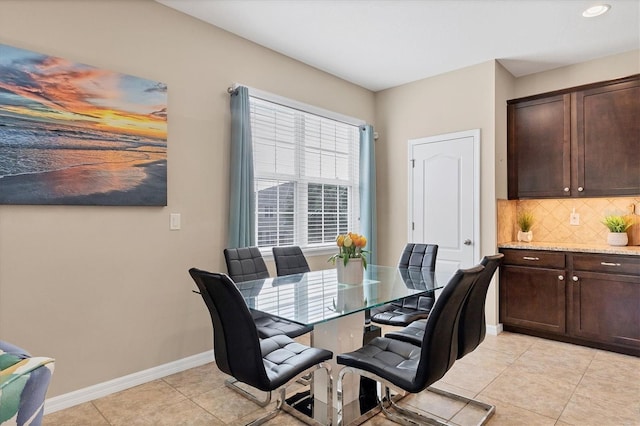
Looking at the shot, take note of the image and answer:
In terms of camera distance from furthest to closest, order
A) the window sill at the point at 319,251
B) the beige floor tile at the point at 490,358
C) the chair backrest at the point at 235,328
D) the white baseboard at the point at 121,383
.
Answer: the window sill at the point at 319,251 < the beige floor tile at the point at 490,358 < the white baseboard at the point at 121,383 < the chair backrest at the point at 235,328

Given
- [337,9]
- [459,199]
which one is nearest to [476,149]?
[459,199]

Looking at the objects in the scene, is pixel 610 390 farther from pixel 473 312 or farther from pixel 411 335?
pixel 411 335

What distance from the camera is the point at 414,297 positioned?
2842 mm

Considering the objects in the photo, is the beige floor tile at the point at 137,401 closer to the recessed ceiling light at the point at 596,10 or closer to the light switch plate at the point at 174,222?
the light switch plate at the point at 174,222

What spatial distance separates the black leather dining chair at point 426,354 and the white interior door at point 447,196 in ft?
7.02

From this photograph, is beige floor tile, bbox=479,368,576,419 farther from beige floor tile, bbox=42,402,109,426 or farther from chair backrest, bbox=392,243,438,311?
beige floor tile, bbox=42,402,109,426

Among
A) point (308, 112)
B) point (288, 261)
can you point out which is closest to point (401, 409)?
point (288, 261)

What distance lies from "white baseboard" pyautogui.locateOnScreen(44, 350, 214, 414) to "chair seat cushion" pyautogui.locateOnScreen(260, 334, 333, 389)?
1.08 metres

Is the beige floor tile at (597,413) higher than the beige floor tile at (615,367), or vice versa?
the beige floor tile at (597,413)

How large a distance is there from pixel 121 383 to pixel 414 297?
2.19m

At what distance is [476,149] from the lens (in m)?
4.09

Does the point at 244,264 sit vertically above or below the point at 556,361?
above

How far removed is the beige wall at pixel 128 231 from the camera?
2.31 metres

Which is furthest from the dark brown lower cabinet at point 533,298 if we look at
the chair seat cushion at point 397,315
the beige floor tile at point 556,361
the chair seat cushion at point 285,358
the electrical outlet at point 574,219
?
the chair seat cushion at point 285,358
